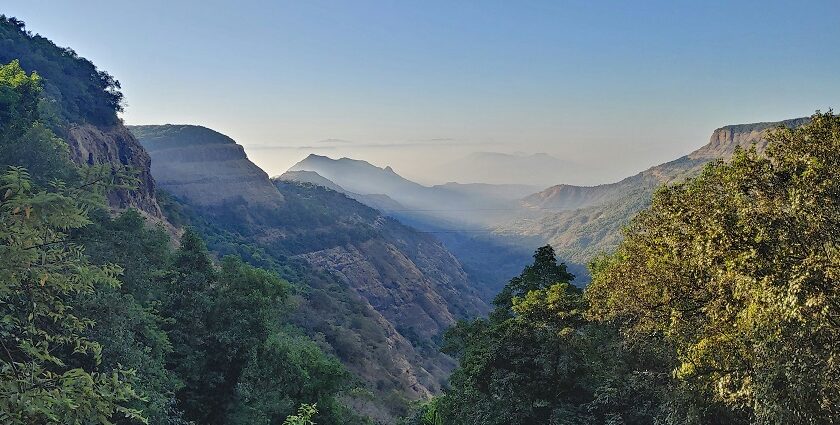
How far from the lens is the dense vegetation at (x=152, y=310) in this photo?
27.6 feet

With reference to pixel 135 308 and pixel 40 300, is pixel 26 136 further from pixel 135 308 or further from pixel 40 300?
pixel 40 300

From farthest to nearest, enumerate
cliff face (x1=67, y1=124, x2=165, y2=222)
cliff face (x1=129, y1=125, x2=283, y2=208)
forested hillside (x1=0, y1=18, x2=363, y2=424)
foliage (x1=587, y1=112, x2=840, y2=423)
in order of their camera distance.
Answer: cliff face (x1=129, y1=125, x2=283, y2=208)
cliff face (x1=67, y1=124, x2=165, y2=222)
foliage (x1=587, y1=112, x2=840, y2=423)
forested hillside (x1=0, y1=18, x2=363, y2=424)

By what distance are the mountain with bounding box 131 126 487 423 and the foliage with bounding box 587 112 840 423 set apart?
4364 cm

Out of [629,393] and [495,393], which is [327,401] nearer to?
[495,393]

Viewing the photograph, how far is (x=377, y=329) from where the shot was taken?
82.2m

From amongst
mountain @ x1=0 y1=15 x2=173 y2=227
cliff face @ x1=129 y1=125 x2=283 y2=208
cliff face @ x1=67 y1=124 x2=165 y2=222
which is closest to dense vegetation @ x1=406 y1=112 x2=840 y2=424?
cliff face @ x1=67 y1=124 x2=165 y2=222

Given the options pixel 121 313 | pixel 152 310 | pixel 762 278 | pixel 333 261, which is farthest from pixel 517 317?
pixel 333 261

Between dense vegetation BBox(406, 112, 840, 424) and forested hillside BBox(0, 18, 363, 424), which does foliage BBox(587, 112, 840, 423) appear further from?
forested hillside BBox(0, 18, 363, 424)

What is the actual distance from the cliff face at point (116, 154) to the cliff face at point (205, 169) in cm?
5460

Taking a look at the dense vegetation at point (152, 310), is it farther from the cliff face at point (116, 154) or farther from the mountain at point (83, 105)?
the mountain at point (83, 105)

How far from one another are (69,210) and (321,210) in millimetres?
141288

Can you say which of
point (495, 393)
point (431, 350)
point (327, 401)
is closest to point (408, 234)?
point (431, 350)

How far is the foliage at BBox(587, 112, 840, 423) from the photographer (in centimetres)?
1036

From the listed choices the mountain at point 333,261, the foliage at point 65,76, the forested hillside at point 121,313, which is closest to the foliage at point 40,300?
the forested hillside at point 121,313
